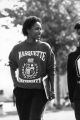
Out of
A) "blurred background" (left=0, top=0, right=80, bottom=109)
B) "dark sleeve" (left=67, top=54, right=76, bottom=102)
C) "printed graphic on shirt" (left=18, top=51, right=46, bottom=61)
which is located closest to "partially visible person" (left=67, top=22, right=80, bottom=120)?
"dark sleeve" (left=67, top=54, right=76, bottom=102)

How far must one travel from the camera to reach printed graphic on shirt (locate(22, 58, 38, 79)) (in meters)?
5.28

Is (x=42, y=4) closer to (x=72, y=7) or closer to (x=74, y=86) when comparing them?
(x=72, y=7)

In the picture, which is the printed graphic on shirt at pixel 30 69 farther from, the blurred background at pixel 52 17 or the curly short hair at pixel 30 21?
the blurred background at pixel 52 17

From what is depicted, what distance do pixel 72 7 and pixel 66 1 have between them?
1.38 ft

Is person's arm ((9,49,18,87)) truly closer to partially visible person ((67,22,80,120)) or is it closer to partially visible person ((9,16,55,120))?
partially visible person ((9,16,55,120))

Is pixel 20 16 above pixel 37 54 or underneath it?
above

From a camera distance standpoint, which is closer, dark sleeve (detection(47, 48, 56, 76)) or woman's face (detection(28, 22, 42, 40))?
dark sleeve (detection(47, 48, 56, 76))

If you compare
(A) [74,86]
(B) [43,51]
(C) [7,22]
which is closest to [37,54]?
(B) [43,51]

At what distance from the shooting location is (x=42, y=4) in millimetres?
21156

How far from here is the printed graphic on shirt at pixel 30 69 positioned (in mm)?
5281

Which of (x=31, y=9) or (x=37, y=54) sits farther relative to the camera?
(x=31, y=9)

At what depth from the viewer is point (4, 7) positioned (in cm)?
2059

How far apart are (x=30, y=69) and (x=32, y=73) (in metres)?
0.06

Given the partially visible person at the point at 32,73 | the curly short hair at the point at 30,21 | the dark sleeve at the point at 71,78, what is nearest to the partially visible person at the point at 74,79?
the dark sleeve at the point at 71,78
